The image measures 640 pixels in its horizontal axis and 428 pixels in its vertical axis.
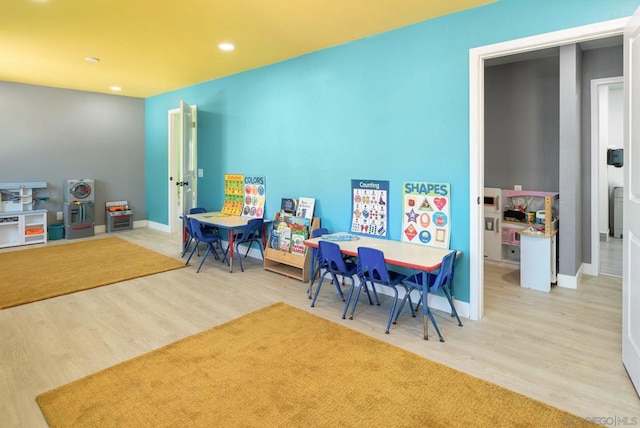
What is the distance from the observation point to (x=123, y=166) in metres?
7.62

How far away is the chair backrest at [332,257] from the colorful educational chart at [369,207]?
709 millimetres

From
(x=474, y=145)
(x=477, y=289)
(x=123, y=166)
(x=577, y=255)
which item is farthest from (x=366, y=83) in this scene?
(x=123, y=166)

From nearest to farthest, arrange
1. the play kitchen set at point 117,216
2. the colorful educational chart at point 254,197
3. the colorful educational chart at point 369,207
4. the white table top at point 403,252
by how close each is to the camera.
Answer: the white table top at point 403,252, the colorful educational chart at point 369,207, the colorful educational chart at point 254,197, the play kitchen set at point 117,216

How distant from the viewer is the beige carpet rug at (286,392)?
1.97 meters

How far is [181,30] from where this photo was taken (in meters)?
3.74

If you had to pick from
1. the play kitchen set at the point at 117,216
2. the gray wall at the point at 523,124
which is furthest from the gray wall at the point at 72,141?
the gray wall at the point at 523,124

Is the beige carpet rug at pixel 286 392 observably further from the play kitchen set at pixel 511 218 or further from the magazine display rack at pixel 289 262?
the play kitchen set at pixel 511 218

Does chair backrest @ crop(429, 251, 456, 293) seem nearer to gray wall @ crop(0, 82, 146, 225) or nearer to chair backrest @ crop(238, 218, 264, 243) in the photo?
chair backrest @ crop(238, 218, 264, 243)

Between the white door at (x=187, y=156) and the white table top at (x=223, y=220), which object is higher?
the white door at (x=187, y=156)

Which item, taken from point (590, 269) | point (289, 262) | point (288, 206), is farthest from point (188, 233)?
point (590, 269)

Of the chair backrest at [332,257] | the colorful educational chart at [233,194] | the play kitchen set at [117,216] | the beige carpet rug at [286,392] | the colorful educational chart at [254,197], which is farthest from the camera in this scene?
the play kitchen set at [117,216]

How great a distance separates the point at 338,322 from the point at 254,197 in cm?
268

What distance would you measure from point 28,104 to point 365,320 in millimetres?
6884

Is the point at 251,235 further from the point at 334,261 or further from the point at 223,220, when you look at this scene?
the point at 334,261
